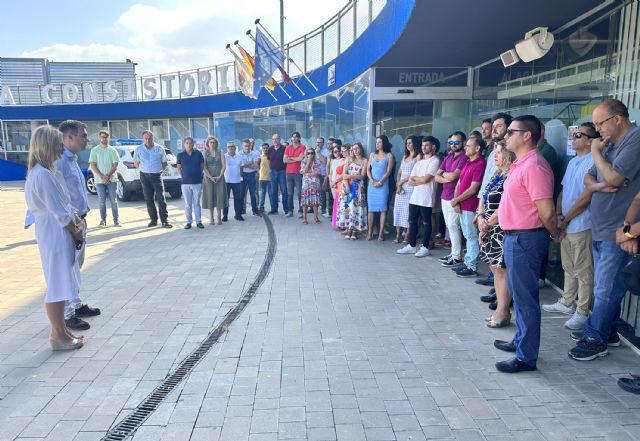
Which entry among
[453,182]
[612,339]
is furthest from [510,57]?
[612,339]

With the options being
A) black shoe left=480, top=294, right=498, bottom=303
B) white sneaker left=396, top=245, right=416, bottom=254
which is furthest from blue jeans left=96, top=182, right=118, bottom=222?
black shoe left=480, top=294, right=498, bottom=303

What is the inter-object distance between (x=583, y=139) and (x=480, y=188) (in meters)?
1.47

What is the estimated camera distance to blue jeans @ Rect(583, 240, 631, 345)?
12.0 ft

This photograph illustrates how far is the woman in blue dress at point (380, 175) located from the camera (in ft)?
26.4

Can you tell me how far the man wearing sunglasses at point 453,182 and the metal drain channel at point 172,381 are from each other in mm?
2888

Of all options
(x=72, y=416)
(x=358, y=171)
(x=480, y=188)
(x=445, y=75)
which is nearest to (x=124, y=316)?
(x=72, y=416)

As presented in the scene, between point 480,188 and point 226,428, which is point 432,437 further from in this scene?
point 480,188

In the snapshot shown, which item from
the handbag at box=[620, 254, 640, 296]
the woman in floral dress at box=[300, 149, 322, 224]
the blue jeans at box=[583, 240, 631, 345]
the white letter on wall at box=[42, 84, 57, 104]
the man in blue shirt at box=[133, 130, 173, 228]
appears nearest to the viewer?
the handbag at box=[620, 254, 640, 296]

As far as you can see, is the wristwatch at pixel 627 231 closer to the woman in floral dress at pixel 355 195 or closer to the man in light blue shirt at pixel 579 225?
the man in light blue shirt at pixel 579 225

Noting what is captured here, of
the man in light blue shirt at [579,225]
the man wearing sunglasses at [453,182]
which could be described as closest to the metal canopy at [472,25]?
the man wearing sunglasses at [453,182]

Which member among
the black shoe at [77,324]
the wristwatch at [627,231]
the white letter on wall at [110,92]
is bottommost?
the black shoe at [77,324]

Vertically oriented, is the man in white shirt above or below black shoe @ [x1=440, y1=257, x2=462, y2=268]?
above

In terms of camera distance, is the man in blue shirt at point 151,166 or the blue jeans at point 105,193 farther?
the blue jeans at point 105,193

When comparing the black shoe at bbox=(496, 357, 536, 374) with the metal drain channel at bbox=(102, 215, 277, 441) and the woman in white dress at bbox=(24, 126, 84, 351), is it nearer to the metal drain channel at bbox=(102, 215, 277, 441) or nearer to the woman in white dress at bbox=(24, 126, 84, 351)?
the metal drain channel at bbox=(102, 215, 277, 441)
